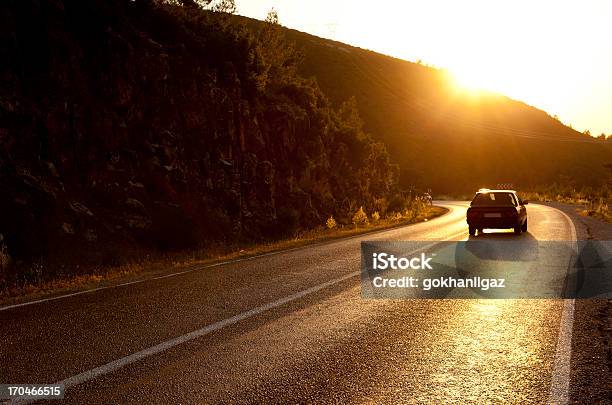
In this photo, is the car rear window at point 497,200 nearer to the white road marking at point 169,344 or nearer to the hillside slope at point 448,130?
the white road marking at point 169,344

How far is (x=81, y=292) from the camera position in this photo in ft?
29.5

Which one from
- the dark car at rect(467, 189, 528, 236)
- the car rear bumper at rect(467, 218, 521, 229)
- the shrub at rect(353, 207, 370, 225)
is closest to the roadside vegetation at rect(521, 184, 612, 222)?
the dark car at rect(467, 189, 528, 236)

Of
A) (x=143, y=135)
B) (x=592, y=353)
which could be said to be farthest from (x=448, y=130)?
(x=592, y=353)

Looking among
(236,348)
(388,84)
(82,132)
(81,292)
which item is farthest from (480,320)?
(388,84)

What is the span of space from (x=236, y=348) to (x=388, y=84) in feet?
422

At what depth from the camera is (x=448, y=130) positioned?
4626 inches

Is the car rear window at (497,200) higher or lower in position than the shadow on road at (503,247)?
higher

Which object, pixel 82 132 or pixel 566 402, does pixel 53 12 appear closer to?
pixel 82 132

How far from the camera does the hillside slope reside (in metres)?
106

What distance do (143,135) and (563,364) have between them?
1789cm

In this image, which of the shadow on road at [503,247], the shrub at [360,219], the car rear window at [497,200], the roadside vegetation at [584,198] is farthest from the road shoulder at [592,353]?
the roadside vegetation at [584,198]

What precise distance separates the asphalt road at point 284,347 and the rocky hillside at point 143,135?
24.9 feet

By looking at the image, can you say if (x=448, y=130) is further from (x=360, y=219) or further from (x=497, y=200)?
(x=497, y=200)

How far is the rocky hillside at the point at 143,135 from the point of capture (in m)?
15.5
